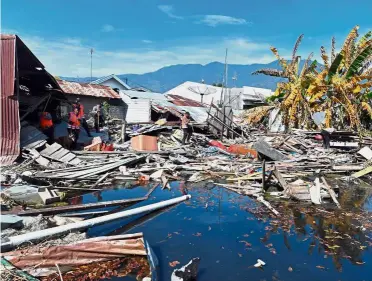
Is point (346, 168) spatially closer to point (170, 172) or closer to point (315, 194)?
point (315, 194)

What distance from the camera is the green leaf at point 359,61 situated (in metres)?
15.7

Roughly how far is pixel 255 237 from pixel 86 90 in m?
20.8

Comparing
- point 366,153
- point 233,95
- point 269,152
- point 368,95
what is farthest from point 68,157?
point 233,95

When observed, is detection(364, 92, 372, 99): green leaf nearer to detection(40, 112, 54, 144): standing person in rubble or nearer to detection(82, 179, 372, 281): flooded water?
detection(82, 179, 372, 281): flooded water

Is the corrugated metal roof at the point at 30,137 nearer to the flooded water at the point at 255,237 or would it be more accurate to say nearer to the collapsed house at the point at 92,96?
the flooded water at the point at 255,237

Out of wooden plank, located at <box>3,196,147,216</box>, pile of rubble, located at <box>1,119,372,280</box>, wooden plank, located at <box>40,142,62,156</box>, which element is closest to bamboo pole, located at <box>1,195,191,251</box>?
pile of rubble, located at <box>1,119,372,280</box>

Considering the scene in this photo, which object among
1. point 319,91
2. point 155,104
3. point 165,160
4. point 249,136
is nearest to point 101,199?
point 165,160

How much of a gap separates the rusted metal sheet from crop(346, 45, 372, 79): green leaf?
53.3ft

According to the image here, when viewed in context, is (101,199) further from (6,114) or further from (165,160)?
(6,114)

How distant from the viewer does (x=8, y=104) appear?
1100cm

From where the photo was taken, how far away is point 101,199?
8.05 metres

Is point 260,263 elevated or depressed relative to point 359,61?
depressed

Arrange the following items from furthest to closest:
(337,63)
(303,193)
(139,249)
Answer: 1. (337,63)
2. (303,193)
3. (139,249)

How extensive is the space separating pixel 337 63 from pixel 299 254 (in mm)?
14969
